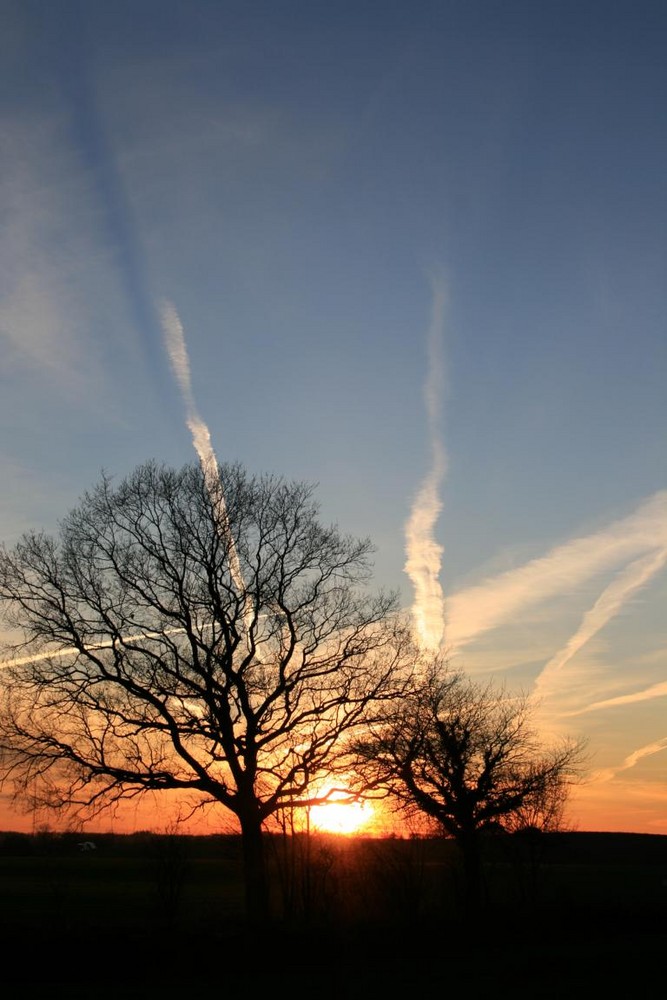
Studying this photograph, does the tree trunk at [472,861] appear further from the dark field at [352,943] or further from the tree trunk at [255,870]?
→ the tree trunk at [255,870]

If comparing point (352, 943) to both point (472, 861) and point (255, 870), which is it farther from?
point (472, 861)

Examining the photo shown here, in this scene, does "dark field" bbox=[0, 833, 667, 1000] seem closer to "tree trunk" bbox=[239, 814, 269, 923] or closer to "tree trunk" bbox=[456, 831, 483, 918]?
"tree trunk" bbox=[239, 814, 269, 923]

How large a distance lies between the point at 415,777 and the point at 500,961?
2007cm

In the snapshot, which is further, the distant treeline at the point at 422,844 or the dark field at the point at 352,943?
the distant treeline at the point at 422,844

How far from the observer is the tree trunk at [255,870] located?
23266mm

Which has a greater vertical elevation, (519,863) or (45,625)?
(45,625)

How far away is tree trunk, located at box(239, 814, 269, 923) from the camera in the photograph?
23.3m

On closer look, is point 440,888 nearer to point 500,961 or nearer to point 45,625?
point 500,961

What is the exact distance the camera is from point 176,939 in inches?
789

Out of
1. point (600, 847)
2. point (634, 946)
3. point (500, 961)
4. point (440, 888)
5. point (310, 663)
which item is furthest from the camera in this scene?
point (600, 847)

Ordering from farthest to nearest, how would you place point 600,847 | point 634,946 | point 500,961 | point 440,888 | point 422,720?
1. point 600,847
2. point 422,720
3. point 440,888
4. point 634,946
5. point 500,961

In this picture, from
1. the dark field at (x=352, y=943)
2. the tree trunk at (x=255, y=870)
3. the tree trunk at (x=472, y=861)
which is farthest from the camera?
the tree trunk at (x=472, y=861)

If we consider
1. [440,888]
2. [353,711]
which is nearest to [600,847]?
[440,888]

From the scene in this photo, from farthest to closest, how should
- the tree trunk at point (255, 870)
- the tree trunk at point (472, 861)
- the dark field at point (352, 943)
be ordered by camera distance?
the tree trunk at point (472, 861), the tree trunk at point (255, 870), the dark field at point (352, 943)
